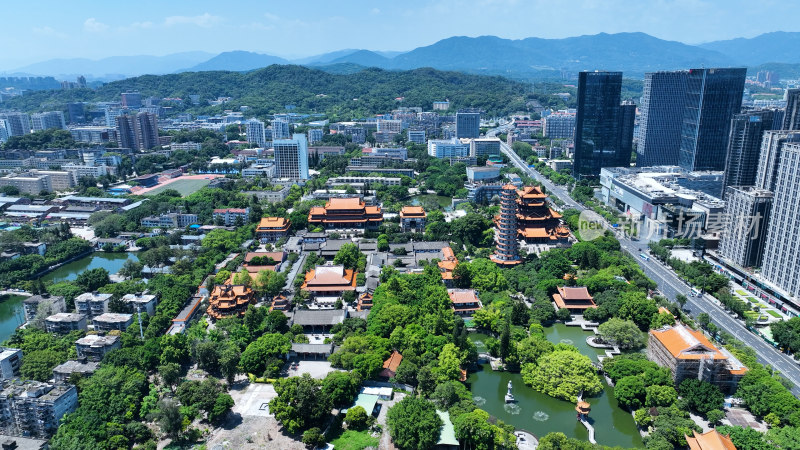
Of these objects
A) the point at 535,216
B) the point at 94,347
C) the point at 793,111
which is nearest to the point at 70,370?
the point at 94,347

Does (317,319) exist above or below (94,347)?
below

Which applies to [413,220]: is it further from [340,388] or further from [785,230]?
[785,230]

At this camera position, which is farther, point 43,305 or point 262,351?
point 43,305

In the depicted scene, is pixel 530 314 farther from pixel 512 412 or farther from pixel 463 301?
pixel 512 412

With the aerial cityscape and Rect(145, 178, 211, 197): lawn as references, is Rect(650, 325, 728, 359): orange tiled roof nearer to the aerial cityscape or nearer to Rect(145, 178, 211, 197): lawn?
the aerial cityscape

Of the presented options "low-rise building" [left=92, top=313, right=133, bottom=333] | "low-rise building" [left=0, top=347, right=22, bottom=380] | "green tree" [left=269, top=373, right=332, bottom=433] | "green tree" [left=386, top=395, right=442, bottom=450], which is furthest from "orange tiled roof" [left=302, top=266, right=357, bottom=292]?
"low-rise building" [left=0, top=347, right=22, bottom=380]
